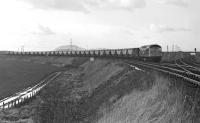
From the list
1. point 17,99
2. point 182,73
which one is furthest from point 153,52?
point 182,73

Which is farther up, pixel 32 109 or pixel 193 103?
pixel 193 103

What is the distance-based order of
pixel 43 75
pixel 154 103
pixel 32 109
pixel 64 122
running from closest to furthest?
pixel 154 103 < pixel 64 122 < pixel 32 109 < pixel 43 75

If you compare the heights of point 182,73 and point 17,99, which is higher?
point 182,73

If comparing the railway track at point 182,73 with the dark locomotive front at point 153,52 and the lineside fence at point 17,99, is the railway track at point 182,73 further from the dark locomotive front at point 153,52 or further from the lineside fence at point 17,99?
the dark locomotive front at point 153,52

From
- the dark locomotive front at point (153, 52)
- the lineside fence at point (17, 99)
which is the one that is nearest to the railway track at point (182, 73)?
the lineside fence at point (17, 99)

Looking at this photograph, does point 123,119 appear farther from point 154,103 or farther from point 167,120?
point 167,120

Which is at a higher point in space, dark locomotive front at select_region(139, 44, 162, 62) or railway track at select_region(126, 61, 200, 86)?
dark locomotive front at select_region(139, 44, 162, 62)

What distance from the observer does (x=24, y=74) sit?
85.1 meters

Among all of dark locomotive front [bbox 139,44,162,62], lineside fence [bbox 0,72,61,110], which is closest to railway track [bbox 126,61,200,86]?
lineside fence [bbox 0,72,61,110]

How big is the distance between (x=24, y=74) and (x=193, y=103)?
7642 cm

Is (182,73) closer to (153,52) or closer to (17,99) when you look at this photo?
(17,99)

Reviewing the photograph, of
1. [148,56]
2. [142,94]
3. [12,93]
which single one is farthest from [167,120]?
[12,93]

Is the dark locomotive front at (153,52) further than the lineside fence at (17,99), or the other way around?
the dark locomotive front at (153,52)

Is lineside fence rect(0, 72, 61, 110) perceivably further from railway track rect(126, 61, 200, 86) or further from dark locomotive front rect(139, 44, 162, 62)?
dark locomotive front rect(139, 44, 162, 62)
